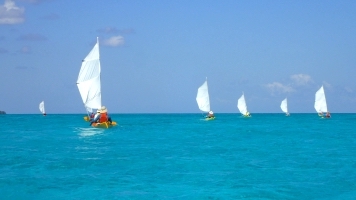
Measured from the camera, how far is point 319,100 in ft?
286

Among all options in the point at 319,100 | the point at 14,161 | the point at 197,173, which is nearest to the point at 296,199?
the point at 197,173

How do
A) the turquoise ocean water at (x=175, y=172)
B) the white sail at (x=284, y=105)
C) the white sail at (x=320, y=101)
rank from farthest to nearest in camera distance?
1. the white sail at (x=284, y=105)
2. the white sail at (x=320, y=101)
3. the turquoise ocean water at (x=175, y=172)

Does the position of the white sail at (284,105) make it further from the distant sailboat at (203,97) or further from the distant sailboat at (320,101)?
the distant sailboat at (203,97)

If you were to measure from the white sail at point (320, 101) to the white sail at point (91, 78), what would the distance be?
165 ft

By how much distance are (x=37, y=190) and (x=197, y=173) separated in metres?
6.15

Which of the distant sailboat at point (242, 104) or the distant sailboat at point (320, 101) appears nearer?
the distant sailboat at point (320, 101)

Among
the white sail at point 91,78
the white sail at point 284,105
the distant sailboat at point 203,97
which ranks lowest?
the white sail at point 284,105

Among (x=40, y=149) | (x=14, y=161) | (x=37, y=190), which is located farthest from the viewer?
(x=40, y=149)

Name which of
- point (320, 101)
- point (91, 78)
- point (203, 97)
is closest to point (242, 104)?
point (320, 101)

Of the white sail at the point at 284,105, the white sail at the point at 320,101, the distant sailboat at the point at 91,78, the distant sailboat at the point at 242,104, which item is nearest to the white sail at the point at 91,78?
the distant sailboat at the point at 91,78

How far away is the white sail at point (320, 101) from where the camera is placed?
282 ft

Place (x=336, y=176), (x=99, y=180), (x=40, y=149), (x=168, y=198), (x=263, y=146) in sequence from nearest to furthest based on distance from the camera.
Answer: (x=168, y=198) < (x=99, y=180) < (x=336, y=176) < (x=40, y=149) < (x=263, y=146)

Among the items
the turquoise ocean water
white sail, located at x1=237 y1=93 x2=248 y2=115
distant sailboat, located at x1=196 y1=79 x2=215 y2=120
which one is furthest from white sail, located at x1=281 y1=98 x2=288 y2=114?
the turquoise ocean water

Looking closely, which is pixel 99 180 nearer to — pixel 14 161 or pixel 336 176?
pixel 14 161
